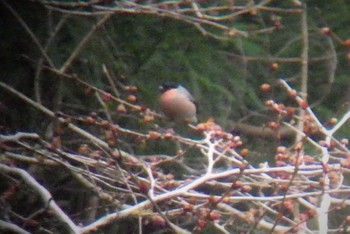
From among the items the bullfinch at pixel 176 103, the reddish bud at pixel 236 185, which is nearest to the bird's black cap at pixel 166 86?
the bullfinch at pixel 176 103

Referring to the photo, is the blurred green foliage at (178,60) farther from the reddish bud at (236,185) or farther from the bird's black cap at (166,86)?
the reddish bud at (236,185)

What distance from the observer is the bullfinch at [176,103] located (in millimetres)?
7040

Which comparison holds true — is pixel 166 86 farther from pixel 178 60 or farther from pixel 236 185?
pixel 236 185

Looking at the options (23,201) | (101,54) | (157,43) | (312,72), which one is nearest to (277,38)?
(312,72)

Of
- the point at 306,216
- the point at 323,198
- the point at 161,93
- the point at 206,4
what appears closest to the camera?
the point at 306,216

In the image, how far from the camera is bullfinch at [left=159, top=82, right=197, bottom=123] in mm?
7040

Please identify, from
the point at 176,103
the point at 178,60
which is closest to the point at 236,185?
the point at 176,103

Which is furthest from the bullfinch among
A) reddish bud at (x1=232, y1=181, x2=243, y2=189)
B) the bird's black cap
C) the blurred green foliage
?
reddish bud at (x1=232, y1=181, x2=243, y2=189)

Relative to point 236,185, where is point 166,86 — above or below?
below

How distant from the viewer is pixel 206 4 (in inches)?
306

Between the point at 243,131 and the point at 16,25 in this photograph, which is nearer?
the point at 16,25

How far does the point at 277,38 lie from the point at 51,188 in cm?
242

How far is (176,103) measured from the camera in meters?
7.06

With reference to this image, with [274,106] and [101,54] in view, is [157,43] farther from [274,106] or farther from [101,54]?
[274,106]
